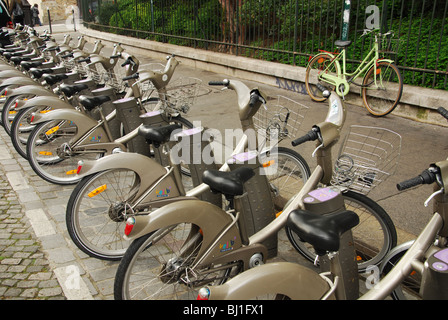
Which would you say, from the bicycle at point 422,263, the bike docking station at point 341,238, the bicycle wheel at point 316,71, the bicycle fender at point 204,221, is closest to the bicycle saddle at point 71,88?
the bicycle fender at point 204,221

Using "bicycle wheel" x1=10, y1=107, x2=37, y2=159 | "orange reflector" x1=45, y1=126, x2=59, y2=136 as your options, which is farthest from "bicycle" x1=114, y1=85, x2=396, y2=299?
"bicycle wheel" x1=10, y1=107, x2=37, y2=159

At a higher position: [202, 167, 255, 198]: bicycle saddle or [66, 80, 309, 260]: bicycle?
[202, 167, 255, 198]: bicycle saddle

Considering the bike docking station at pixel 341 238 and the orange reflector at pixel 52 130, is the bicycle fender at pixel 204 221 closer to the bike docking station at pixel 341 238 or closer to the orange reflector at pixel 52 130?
the bike docking station at pixel 341 238

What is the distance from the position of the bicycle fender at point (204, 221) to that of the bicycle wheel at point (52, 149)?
2.37m

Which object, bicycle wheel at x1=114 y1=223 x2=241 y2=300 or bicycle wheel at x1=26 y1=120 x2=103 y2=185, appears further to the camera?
bicycle wheel at x1=26 y1=120 x2=103 y2=185

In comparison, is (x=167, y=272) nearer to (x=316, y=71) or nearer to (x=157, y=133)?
(x=157, y=133)

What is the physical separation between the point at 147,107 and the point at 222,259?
10.2ft

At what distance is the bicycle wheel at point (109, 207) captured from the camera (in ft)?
11.1

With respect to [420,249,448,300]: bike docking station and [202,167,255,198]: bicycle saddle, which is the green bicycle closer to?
[202,167,255,198]: bicycle saddle

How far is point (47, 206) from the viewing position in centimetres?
436

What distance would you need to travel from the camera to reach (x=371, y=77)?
6.84m

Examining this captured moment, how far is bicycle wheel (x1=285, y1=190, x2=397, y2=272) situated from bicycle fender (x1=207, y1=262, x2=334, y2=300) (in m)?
1.04

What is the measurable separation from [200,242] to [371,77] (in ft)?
17.2

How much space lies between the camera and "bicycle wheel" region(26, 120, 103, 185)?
4.66 meters
